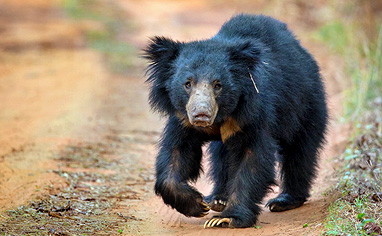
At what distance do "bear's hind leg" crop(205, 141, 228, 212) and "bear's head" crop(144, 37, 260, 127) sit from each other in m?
0.79

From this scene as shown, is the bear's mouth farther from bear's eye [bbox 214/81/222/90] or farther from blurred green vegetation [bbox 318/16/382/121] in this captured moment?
blurred green vegetation [bbox 318/16/382/121]

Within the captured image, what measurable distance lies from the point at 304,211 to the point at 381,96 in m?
3.47

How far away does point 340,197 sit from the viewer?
4840mm

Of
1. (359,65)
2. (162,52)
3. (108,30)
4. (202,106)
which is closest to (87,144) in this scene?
(162,52)

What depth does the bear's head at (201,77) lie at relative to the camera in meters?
4.21

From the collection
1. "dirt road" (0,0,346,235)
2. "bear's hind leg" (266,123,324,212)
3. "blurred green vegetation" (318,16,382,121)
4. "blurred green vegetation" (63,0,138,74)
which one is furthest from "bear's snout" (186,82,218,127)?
"blurred green vegetation" (63,0,138,74)

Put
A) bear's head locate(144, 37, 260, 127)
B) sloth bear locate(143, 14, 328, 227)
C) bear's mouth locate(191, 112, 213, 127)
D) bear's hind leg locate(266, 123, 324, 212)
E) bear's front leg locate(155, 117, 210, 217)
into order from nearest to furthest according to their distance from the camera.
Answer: bear's mouth locate(191, 112, 213, 127) → bear's head locate(144, 37, 260, 127) → sloth bear locate(143, 14, 328, 227) → bear's front leg locate(155, 117, 210, 217) → bear's hind leg locate(266, 123, 324, 212)

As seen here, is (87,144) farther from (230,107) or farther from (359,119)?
(359,119)

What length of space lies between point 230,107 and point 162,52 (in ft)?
2.47

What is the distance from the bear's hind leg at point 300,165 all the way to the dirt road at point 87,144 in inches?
Answer: 7.1

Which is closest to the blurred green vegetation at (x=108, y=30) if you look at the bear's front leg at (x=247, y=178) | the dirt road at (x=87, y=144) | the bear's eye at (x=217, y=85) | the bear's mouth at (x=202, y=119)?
the dirt road at (x=87, y=144)

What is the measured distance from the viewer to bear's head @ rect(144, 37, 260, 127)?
4.21m

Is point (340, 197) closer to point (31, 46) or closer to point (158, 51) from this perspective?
point (158, 51)

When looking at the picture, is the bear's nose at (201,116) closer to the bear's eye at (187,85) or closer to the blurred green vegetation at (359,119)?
the bear's eye at (187,85)
